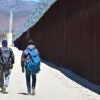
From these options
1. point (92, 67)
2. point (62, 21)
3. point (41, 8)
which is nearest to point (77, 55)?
point (92, 67)

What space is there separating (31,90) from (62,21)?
11.7 meters

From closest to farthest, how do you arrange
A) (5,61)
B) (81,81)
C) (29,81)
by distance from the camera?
(29,81)
(5,61)
(81,81)

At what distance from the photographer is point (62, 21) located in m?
26.4

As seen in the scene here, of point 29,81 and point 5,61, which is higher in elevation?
point 5,61

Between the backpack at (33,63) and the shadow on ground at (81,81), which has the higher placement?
the backpack at (33,63)

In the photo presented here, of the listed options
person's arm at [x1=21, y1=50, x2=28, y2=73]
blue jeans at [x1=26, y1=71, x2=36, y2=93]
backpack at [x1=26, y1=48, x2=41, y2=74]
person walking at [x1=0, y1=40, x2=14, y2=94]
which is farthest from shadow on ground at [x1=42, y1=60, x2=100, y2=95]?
person walking at [x1=0, y1=40, x2=14, y2=94]

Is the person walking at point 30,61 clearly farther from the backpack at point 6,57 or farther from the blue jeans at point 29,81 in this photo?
the backpack at point 6,57

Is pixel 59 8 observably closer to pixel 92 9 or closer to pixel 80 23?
pixel 80 23

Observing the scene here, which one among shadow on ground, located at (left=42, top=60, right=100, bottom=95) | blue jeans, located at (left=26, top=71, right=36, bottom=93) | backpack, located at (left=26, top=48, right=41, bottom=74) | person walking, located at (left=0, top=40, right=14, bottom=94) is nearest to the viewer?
backpack, located at (left=26, top=48, right=41, bottom=74)

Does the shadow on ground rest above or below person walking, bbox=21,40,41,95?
below

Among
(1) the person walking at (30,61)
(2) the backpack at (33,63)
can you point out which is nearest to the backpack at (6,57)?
(1) the person walking at (30,61)

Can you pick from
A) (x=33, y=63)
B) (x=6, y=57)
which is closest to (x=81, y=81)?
(x=6, y=57)

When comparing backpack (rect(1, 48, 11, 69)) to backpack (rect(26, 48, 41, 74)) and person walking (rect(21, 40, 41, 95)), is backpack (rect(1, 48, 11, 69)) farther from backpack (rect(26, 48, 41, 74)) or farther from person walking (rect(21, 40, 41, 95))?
backpack (rect(26, 48, 41, 74))

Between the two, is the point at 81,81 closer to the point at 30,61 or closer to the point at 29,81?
the point at 29,81
